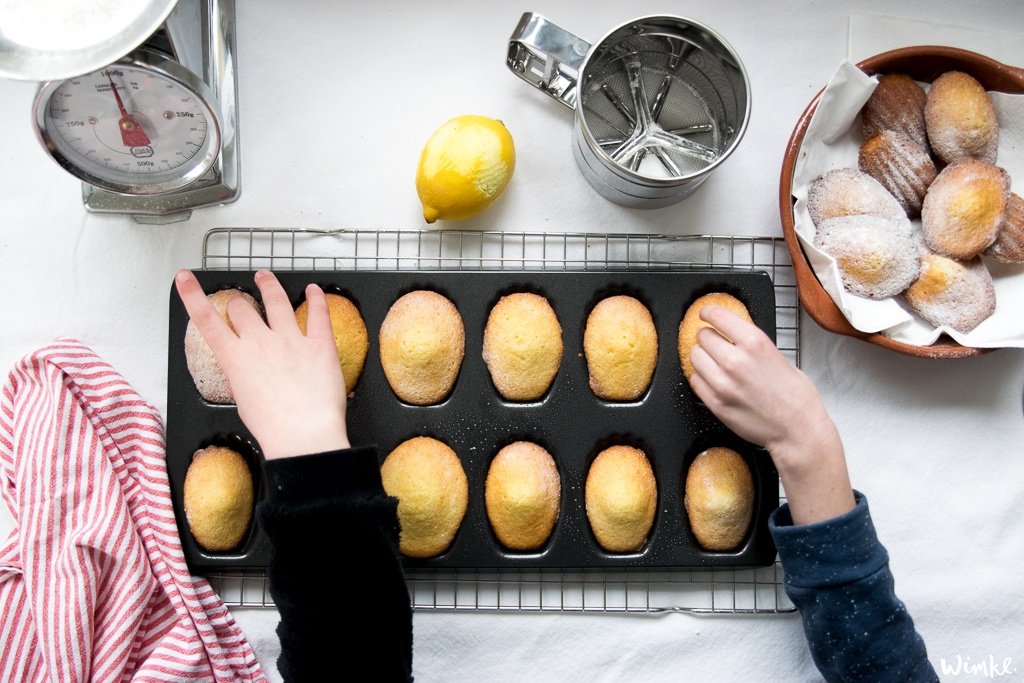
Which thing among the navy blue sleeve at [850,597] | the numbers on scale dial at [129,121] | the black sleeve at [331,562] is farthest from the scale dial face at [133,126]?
the navy blue sleeve at [850,597]

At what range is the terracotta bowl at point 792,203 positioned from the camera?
100 centimetres

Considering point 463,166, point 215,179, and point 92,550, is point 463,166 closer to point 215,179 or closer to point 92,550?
point 215,179

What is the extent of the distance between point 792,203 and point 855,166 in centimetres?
13

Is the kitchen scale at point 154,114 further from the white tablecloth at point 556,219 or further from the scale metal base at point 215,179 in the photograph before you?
the white tablecloth at point 556,219

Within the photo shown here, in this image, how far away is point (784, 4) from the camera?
3.74 ft

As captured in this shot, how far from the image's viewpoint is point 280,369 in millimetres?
886

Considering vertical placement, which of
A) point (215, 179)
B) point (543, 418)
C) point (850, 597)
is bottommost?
point (850, 597)

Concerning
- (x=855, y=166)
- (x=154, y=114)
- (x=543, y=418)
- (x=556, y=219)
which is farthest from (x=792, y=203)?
(x=154, y=114)

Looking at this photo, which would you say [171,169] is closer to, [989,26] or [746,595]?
[746,595]

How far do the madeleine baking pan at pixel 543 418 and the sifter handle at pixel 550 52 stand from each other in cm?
29

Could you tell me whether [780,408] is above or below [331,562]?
above

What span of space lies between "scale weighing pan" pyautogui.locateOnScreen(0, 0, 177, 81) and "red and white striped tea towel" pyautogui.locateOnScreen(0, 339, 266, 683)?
1.49ft

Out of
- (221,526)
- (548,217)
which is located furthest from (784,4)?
(221,526)

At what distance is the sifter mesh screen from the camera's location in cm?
105
